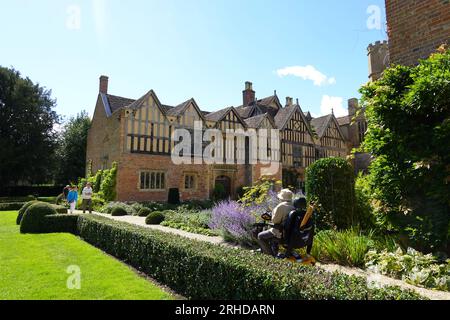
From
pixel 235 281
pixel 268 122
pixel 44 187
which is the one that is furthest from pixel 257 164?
pixel 44 187

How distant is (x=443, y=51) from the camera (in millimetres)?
4867

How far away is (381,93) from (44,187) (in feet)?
114

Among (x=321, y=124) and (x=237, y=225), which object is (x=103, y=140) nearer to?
(x=237, y=225)

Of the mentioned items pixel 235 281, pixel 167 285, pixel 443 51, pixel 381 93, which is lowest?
pixel 167 285

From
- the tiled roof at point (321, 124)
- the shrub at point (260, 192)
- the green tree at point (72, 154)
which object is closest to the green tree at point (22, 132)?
the green tree at point (72, 154)

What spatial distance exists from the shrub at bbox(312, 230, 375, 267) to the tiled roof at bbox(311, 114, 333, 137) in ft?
83.9

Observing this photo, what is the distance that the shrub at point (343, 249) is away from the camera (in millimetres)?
4992

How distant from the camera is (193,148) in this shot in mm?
21781

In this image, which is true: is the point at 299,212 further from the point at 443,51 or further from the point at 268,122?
the point at 268,122

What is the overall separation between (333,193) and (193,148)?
15.3 metres

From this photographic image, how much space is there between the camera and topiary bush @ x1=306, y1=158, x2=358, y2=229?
7258mm

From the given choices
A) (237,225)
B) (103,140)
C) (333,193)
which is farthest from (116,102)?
(333,193)
